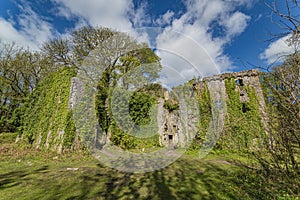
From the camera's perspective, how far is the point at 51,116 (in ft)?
24.7

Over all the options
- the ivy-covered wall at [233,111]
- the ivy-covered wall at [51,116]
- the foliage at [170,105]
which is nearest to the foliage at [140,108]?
the foliage at [170,105]

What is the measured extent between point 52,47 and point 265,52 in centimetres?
1476

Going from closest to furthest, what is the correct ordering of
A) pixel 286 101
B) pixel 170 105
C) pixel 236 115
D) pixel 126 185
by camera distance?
pixel 286 101 < pixel 126 185 < pixel 236 115 < pixel 170 105

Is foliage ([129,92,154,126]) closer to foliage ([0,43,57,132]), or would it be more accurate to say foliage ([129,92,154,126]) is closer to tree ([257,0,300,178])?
tree ([257,0,300,178])

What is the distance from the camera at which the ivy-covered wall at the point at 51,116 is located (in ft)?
21.9

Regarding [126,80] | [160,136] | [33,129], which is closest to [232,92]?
[160,136]

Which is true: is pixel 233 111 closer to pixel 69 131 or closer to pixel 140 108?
pixel 140 108

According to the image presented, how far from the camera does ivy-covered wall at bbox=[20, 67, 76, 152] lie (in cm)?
668

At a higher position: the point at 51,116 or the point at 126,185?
the point at 51,116

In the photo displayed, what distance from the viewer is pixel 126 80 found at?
1145cm

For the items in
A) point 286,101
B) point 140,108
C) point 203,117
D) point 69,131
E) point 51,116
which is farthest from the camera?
point 140,108

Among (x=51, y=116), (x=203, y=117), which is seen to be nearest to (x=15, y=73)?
(x=51, y=116)

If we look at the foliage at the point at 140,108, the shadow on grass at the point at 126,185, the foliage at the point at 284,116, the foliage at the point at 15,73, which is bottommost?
the shadow on grass at the point at 126,185

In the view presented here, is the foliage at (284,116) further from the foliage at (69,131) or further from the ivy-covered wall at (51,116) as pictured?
the ivy-covered wall at (51,116)
